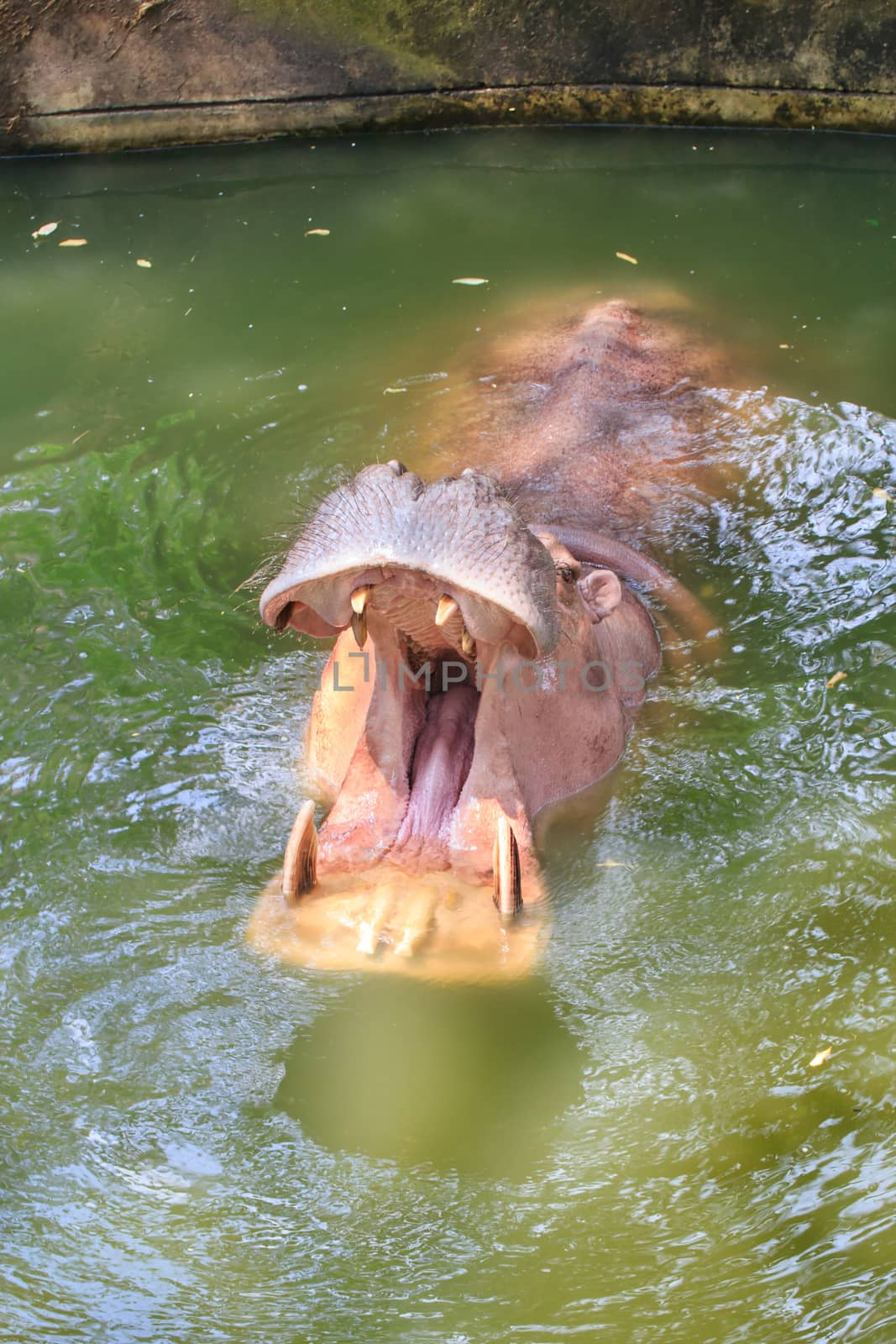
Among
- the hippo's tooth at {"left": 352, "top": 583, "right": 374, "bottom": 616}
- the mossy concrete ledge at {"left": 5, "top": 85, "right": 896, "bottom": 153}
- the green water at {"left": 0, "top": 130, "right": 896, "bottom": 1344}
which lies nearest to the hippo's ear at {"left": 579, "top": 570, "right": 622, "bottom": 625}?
the green water at {"left": 0, "top": 130, "right": 896, "bottom": 1344}

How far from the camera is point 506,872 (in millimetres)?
3305

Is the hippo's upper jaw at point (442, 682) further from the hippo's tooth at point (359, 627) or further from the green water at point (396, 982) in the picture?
the green water at point (396, 982)

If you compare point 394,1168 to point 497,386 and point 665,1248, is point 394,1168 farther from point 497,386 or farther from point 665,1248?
point 497,386

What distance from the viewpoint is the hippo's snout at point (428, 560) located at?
311 cm

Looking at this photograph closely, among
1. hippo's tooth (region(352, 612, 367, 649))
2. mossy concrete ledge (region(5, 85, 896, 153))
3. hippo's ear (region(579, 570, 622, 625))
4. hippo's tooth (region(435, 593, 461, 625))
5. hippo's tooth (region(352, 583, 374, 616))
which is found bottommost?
mossy concrete ledge (region(5, 85, 896, 153))

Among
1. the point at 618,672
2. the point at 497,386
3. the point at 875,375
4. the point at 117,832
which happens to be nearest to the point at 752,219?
the point at 875,375

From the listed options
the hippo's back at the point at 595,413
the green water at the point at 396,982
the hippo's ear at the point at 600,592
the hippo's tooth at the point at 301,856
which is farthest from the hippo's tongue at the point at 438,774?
the hippo's back at the point at 595,413

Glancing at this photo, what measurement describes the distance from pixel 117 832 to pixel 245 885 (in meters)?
0.50

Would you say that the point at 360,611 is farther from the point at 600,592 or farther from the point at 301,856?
the point at 600,592

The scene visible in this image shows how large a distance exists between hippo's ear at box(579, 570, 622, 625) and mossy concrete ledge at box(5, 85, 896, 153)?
7.25 m

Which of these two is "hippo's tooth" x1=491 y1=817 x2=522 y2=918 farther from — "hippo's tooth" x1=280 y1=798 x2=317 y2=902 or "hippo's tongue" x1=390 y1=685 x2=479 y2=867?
"hippo's tooth" x1=280 y1=798 x2=317 y2=902

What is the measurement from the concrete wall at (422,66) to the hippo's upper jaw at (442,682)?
7.28 m

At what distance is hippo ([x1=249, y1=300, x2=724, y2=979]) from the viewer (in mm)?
3186

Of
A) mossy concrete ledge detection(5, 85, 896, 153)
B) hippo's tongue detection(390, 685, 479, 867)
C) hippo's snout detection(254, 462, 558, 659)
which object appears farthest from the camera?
mossy concrete ledge detection(5, 85, 896, 153)
